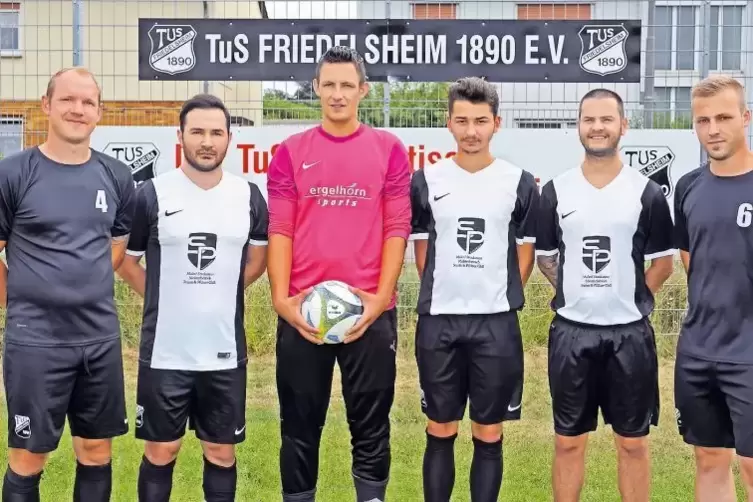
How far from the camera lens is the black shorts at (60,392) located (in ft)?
12.4

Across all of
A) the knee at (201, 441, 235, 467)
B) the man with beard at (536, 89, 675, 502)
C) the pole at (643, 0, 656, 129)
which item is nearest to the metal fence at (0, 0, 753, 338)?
the pole at (643, 0, 656, 129)

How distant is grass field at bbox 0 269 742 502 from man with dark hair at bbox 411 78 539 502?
1.13 meters

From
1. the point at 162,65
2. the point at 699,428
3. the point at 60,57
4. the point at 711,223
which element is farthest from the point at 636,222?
the point at 60,57

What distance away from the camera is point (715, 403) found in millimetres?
3840

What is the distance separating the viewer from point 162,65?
663 cm

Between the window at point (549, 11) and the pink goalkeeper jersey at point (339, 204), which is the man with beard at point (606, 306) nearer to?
the pink goalkeeper jersey at point (339, 204)

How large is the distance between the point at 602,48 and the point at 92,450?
454 cm

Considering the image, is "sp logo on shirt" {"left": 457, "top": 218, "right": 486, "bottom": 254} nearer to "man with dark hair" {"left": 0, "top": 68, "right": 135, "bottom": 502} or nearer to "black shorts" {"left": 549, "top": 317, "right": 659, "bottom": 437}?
"black shorts" {"left": 549, "top": 317, "right": 659, "bottom": 437}

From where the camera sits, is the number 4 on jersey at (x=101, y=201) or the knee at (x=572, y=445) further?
the knee at (x=572, y=445)

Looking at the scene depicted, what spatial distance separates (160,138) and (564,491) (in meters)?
4.12

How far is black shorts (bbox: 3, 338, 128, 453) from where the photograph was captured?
12.4 ft

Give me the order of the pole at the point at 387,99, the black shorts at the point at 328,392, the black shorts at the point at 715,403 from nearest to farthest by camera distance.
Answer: the black shorts at the point at 715,403 < the black shorts at the point at 328,392 < the pole at the point at 387,99

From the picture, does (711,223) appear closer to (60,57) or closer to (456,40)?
(456,40)

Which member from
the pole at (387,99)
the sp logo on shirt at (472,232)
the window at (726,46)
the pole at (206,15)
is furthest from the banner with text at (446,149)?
the sp logo on shirt at (472,232)
